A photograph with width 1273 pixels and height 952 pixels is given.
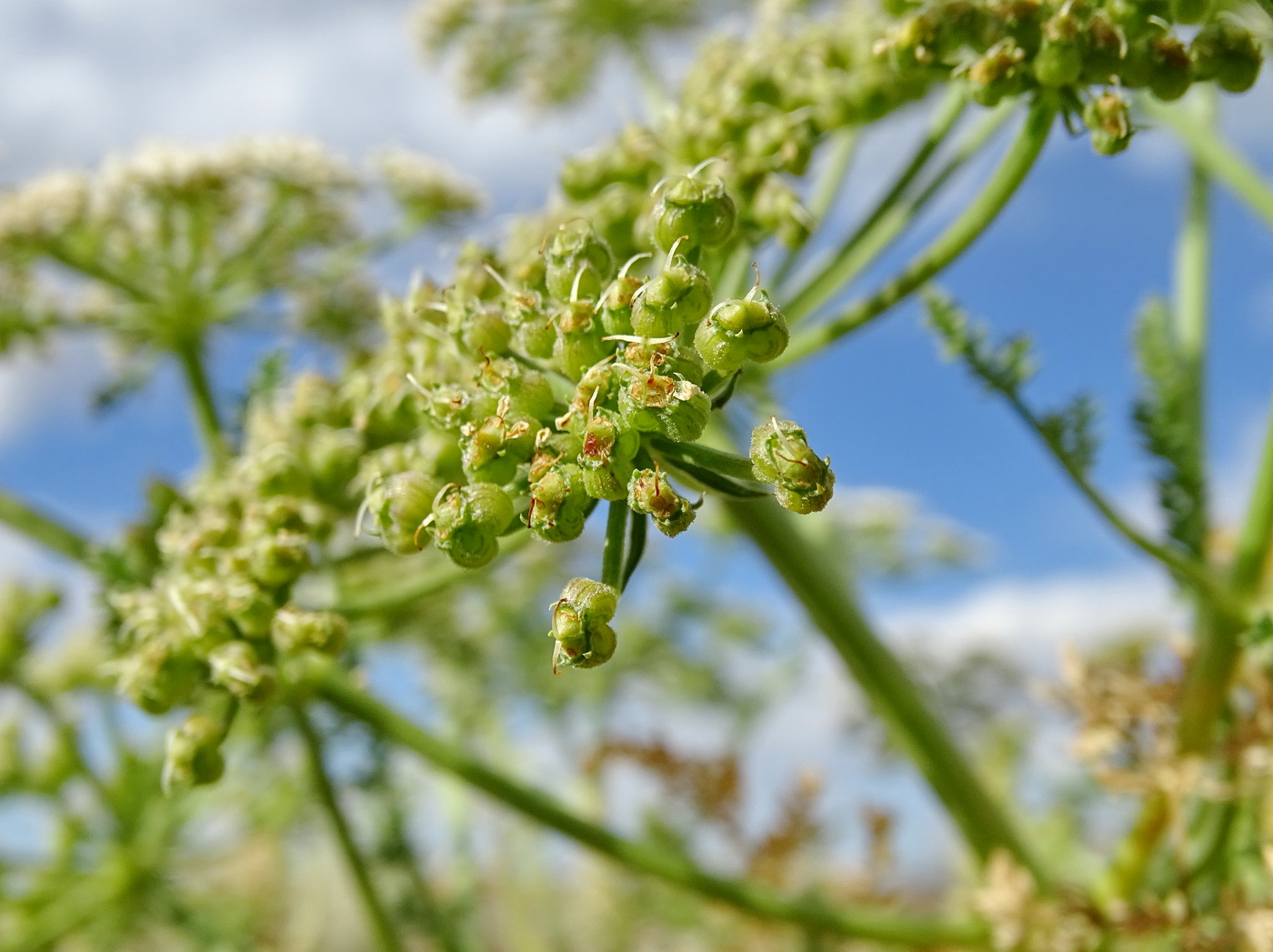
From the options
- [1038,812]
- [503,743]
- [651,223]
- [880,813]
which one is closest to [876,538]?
[1038,812]

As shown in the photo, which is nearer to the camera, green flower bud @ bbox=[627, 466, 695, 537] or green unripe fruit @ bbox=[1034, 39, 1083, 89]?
green flower bud @ bbox=[627, 466, 695, 537]

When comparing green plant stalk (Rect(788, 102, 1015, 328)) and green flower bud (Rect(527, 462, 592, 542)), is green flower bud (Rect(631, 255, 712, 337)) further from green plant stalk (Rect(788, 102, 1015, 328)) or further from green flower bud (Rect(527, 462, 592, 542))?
green plant stalk (Rect(788, 102, 1015, 328))

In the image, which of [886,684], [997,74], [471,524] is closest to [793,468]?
[471,524]

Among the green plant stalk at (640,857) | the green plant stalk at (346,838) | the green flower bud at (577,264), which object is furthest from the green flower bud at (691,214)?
the green plant stalk at (346,838)

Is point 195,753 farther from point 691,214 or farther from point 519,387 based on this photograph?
point 691,214

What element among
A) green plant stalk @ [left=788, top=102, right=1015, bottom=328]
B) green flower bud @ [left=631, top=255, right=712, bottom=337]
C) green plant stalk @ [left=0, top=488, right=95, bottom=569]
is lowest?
green flower bud @ [left=631, top=255, right=712, bottom=337]

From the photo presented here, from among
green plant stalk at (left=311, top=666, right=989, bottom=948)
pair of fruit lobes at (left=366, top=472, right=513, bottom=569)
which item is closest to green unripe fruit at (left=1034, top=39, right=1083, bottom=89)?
pair of fruit lobes at (left=366, top=472, right=513, bottom=569)
